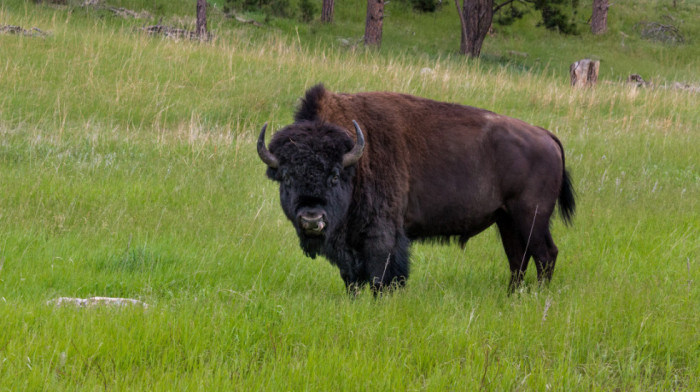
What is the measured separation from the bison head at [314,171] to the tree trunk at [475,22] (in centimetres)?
1639

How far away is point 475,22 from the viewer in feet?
69.8

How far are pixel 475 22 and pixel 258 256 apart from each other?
1668 centimetres

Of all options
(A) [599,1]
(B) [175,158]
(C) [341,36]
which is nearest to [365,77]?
(B) [175,158]

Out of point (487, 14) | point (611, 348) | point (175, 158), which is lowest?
point (175, 158)

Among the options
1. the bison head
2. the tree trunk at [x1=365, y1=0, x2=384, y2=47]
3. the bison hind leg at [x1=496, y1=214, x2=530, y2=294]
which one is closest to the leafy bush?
the tree trunk at [x1=365, y1=0, x2=384, y2=47]

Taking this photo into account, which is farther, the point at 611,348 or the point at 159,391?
the point at 611,348

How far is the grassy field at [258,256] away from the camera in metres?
3.85

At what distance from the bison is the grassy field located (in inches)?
16.8

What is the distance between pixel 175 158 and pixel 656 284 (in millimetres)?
6300

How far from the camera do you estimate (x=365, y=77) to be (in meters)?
13.9

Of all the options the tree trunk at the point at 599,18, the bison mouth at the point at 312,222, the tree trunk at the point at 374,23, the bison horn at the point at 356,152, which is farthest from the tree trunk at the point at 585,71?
the tree trunk at the point at 599,18

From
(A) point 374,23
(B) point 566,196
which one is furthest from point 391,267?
(A) point 374,23

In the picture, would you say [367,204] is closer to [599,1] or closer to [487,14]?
[487,14]

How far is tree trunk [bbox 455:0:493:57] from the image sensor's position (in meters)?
20.8
